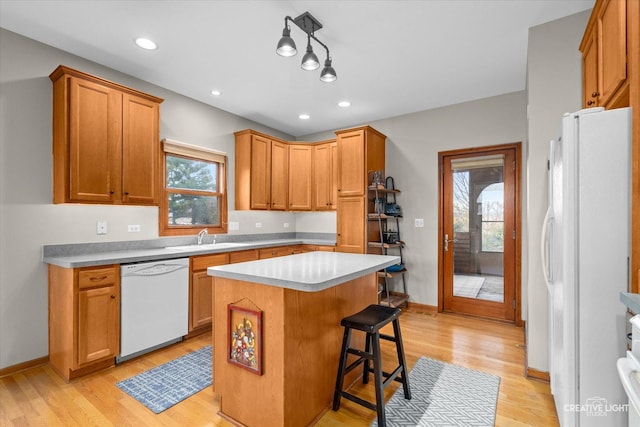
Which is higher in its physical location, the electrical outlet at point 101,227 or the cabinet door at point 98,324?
the electrical outlet at point 101,227

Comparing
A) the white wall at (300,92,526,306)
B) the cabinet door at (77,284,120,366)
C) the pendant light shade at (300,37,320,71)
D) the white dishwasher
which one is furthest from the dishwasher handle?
the white wall at (300,92,526,306)

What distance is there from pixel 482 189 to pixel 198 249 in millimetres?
3626

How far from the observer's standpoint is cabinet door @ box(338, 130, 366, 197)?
4285 mm

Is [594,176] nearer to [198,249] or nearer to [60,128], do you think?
[198,249]

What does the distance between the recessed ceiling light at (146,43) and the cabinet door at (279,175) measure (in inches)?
87.2

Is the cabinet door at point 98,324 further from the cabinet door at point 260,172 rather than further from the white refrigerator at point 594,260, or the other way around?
the white refrigerator at point 594,260

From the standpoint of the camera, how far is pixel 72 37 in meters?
2.62

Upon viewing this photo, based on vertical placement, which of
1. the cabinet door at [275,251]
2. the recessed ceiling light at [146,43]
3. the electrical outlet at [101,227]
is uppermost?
the recessed ceiling light at [146,43]

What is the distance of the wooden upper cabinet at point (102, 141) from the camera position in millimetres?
2633

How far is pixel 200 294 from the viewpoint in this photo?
11.1 feet

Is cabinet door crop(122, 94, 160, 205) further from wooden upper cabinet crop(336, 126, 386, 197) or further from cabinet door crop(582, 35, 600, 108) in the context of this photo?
cabinet door crop(582, 35, 600, 108)

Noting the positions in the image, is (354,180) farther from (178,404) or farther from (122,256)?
(178,404)

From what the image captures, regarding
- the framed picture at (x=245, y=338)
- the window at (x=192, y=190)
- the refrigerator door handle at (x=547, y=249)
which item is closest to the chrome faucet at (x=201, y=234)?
the window at (x=192, y=190)

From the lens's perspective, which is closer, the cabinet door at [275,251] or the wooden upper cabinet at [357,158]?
the cabinet door at [275,251]
